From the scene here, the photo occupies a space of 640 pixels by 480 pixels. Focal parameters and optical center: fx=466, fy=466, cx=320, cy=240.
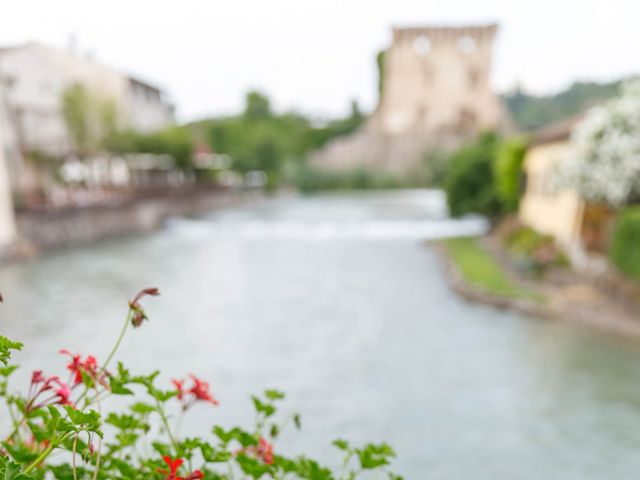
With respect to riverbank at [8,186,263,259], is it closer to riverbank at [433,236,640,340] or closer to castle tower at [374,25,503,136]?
riverbank at [433,236,640,340]

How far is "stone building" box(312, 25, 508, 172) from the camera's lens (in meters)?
66.7

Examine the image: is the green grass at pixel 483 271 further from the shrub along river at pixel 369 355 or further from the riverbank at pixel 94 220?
the riverbank at pixel 94 220

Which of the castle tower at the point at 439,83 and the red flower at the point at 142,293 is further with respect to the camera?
the castle tower at the point at 439,83

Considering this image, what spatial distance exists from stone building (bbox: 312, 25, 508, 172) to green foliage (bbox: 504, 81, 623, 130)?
22041 mm

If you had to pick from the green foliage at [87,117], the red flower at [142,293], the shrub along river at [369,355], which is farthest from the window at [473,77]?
the red flower at [142,293]

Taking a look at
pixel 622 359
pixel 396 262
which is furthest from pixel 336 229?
pixel 622 359

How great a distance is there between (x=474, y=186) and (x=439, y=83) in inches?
2083

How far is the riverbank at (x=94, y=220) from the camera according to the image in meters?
19.6

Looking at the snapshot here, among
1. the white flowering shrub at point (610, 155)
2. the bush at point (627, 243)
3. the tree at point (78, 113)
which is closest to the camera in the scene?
the bush at point (627, 243)

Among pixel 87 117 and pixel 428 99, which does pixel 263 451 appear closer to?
pixel 87 117

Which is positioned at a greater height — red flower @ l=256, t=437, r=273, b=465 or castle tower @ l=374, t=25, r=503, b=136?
castle tower @ l=374, t=25, r=503, b=136

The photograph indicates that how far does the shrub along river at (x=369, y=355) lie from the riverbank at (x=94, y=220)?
2.84 m

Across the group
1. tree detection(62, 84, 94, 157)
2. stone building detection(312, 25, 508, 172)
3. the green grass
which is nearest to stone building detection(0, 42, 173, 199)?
tree detection(62, 84, 94, 157)

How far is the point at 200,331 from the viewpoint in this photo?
10.4 metres
